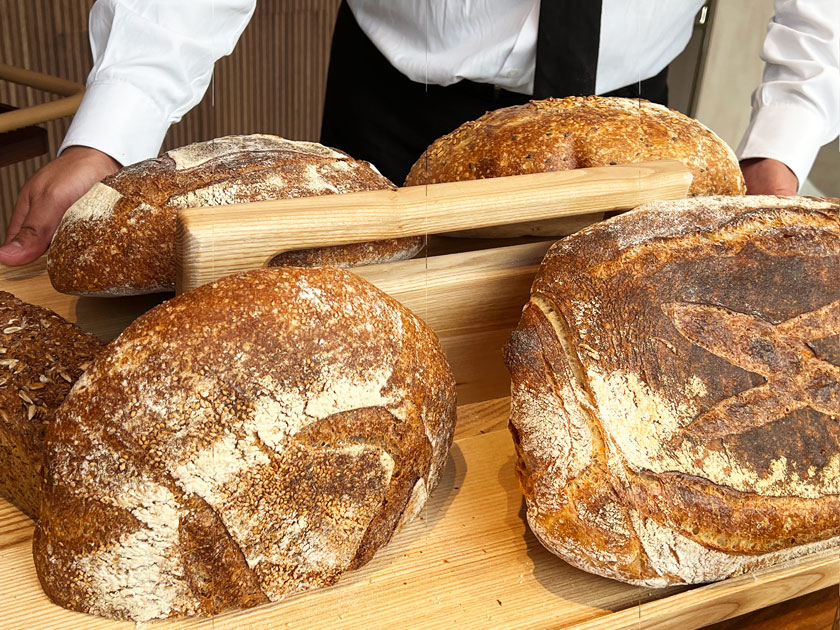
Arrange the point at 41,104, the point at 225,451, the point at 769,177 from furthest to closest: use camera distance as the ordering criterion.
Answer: the point at 769,177
the point at 41,104
the point at 225,451

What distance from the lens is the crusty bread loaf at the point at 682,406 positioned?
2.09ft

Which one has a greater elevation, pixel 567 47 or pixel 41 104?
pixel 567 47

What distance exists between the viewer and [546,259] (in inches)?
30.1

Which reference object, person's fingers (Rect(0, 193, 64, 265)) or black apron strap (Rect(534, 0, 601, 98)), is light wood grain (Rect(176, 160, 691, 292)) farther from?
person's fingers (Rect(0, 193, 64, 265))

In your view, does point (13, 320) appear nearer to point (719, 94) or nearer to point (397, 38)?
point (397, 38)

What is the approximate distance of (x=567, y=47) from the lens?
0.82 metres

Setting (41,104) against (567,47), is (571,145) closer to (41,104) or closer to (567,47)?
(567,47)

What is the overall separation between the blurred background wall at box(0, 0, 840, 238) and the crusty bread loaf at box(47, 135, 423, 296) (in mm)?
52

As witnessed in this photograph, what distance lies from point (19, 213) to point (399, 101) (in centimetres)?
54

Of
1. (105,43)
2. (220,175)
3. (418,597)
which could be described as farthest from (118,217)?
(418,597)

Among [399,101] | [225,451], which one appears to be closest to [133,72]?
[399,101]

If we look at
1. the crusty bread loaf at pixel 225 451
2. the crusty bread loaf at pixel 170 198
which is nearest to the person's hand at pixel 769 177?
the crusty bread loaf at pixel 170 198

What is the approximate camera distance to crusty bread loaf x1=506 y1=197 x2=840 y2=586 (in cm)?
64

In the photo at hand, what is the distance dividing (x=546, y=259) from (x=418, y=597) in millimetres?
328
